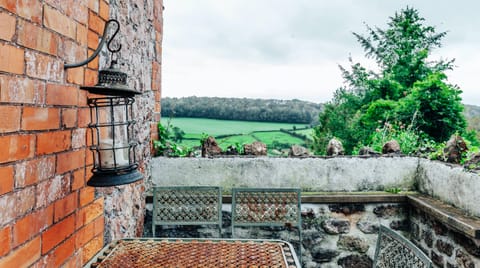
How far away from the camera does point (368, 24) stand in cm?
1088

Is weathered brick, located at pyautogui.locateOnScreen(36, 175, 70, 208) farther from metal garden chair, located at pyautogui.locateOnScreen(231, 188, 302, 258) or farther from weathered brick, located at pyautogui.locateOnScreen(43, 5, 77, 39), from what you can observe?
metal garden chair, located at pyautogui.locateOnScreen(231, 188, 302, 258)

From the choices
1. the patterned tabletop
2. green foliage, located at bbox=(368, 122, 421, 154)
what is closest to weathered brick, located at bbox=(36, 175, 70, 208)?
the patterned tabletop

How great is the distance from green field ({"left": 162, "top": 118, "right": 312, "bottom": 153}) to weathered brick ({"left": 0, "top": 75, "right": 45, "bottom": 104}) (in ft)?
6.03

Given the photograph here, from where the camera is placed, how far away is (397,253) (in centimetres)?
143

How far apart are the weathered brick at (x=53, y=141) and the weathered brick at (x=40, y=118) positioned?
0.09 ft

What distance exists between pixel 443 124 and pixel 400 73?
13.2ft

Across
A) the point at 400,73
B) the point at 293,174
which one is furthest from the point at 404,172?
the point at 400,73

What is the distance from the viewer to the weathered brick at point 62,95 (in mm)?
1146

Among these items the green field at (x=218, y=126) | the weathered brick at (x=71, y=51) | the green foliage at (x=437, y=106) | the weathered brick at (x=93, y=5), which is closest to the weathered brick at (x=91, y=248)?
the weathered brick at (x=71, y=51)

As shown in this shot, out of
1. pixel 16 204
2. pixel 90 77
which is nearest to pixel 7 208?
pixel 16 204

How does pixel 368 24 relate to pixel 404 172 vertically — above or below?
above

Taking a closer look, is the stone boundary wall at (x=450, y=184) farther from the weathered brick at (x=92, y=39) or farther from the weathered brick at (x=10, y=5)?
the weathered brick at (x=10, y=5)

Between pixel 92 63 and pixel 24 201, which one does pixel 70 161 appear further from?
pixel 92 63

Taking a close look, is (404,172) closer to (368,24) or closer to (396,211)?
(396,211)
